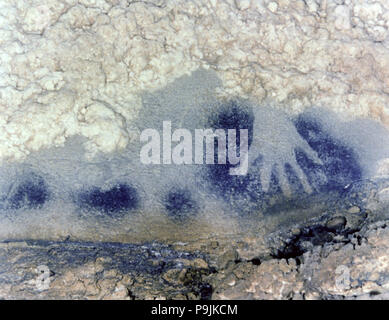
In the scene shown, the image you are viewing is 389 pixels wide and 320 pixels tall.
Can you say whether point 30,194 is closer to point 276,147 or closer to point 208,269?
point 208,269

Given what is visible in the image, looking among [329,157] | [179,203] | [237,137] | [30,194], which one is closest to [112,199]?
[179,203]

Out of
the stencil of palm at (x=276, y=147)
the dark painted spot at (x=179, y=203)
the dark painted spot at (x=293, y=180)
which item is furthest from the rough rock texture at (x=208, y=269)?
the stencil of palm at (x=276, y=147)

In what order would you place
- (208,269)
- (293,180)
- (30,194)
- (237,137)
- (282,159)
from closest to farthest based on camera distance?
1. (208,269)
2. (30,194)
3. (293,180)
4. (282,159)
5. (237,137)

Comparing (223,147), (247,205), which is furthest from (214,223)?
(223,147)

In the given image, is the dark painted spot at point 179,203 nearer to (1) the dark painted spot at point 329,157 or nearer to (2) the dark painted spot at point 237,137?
(2) the dark painted spot at point 237,137
